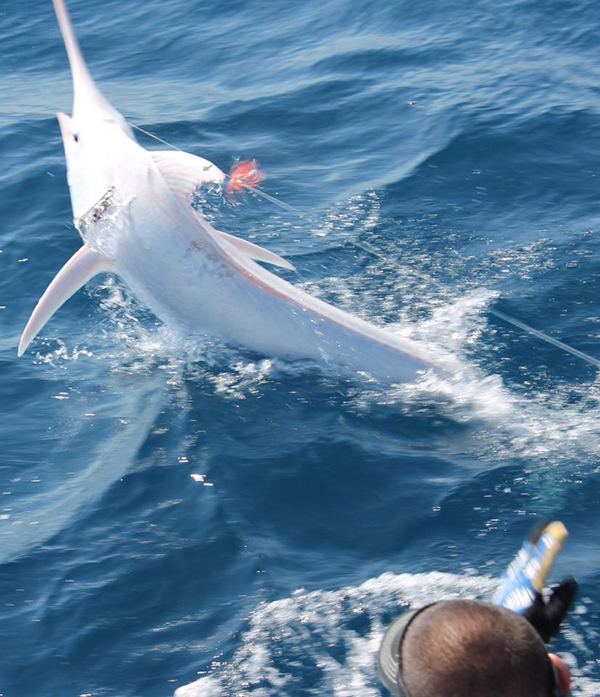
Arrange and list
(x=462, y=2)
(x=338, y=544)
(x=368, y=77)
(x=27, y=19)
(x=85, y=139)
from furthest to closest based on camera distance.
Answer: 1. (x=27, y=19)
2. (x=462, y=2)
3. (x=368, y=77)
4. (x=85, y=139)
5. (x=338, y=544)

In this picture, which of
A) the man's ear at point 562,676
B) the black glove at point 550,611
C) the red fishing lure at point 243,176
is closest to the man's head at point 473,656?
the man's ear at point 562,676

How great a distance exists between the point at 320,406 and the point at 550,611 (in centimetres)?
503

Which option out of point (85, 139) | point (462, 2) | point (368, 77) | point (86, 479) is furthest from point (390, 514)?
point (462, 2)

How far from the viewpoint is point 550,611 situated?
2912 mm

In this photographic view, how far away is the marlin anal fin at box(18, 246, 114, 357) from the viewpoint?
8.46m

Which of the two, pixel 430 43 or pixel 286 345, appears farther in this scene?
pixel 430 43

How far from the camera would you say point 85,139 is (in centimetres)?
898

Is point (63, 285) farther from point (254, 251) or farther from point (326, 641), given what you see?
point (326, 641)

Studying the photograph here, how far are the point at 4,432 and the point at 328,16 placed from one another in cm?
1156

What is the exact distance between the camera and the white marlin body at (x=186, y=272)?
7.93 meters

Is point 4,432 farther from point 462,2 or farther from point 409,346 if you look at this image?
point 462,2

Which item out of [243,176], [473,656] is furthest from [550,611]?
[243,176]

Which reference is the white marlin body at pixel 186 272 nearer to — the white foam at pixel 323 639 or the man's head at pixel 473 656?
the white foam at pixel 323 639

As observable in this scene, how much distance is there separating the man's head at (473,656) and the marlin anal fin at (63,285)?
6.60 metres
